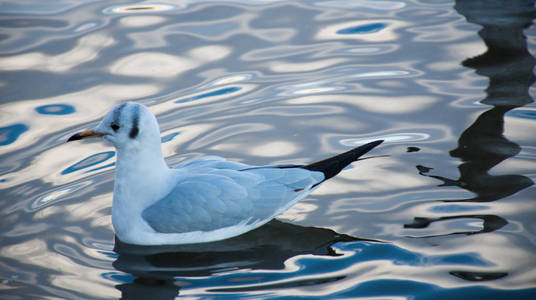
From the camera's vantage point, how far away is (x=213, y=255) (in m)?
5.36

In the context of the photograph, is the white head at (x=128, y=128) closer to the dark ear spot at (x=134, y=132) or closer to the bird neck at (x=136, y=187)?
the dark ear spot at (x=134, y=132)

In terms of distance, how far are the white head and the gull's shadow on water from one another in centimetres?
91

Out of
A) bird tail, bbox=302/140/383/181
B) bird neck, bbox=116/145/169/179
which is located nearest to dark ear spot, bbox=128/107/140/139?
bird neck, bbox=116/145/169/179

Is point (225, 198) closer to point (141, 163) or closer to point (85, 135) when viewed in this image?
point (141, 163)

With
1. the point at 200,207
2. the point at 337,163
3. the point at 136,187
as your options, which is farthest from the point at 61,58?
the point at 337,163

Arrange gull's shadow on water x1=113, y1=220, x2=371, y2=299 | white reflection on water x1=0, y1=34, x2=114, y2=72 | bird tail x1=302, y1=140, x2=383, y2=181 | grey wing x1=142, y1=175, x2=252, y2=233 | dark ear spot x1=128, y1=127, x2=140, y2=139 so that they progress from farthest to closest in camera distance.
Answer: white reflection on water x1=0, y1=34, x2=114, y2=72, bird tail x1=302, y1=140, x2=383, y2=181, grey wing x1=142, y1=175, x2=252, y2=233, dark ear spot x1=128, y1=127, x2=140, y2=139, gull's shadow on water x1=113, y1=220, x2=371, y2=299

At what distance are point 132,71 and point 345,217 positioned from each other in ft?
13.5

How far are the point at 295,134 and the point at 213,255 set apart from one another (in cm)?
217

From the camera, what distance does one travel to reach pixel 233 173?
546 centimetres

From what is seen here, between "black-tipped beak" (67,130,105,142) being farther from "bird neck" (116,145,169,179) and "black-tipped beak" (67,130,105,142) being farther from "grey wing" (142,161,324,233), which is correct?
"grey wing" (142,161,324,233)

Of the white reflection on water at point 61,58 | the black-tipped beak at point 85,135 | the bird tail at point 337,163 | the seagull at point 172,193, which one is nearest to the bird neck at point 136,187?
the seagull at point 172,193

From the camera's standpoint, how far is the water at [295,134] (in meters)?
5.06

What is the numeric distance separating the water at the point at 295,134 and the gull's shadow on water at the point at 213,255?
0.6 inches

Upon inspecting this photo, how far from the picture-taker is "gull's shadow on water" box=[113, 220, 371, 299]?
5023 mm
